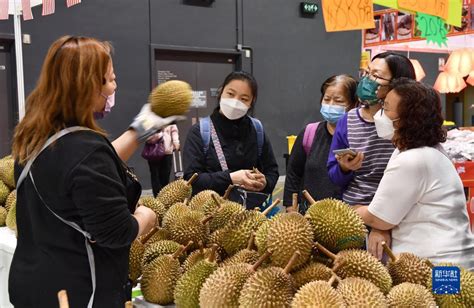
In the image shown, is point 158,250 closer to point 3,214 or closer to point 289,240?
point 289,240

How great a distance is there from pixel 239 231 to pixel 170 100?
57cm

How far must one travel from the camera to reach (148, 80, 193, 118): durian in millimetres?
1886

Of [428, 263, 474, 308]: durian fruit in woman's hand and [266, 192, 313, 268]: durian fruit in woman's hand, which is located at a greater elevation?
[266, 192, 313, 268]: durian fruit in woman's hand

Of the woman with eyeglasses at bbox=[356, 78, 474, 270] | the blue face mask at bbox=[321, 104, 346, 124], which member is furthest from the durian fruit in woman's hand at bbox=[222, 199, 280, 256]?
the blue face mask at bbox=[321, 104, 346, 124]

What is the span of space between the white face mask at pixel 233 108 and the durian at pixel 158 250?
1.17 meters

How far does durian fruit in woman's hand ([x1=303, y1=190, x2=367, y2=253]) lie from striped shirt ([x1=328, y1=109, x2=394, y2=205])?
2.88 feet

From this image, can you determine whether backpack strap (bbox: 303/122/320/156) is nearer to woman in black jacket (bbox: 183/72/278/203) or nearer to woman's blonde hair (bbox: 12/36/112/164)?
woman in black jacket (bbox: 183/72/278/203)

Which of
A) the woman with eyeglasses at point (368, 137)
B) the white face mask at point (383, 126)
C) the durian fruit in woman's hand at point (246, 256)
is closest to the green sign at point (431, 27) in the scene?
the woman with eyeglasses at point (368, 137)

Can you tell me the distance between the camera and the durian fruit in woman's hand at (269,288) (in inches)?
51.3

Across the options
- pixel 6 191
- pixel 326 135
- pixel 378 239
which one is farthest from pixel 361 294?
pixel 6 191

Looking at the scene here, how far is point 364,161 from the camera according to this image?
2.40 meters

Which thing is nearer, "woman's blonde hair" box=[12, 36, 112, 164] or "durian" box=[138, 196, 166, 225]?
"woman's blonde hair" box=[12, 36, 112, 164]

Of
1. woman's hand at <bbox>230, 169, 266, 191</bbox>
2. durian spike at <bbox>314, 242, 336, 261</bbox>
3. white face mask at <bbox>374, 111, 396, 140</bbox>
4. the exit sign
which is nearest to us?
durian spike at <bbox>314, 242, 336, 261</bbox>

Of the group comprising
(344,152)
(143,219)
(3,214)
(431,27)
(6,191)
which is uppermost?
(431,27)
